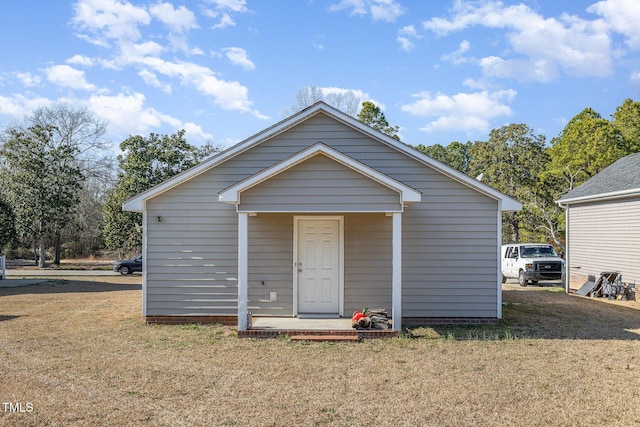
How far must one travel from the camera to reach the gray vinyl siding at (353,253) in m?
10.6

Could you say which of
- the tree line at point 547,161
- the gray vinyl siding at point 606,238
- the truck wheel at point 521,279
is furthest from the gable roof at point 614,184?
the tree line at point 547,161

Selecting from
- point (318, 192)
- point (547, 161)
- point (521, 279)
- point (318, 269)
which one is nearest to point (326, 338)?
point (318, 269)

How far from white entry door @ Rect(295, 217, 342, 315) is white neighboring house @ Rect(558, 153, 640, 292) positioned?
8.93 meters

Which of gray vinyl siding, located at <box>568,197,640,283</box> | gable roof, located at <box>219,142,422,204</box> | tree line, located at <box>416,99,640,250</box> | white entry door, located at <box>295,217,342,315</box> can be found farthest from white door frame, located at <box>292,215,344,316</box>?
tree line, located at <box>416,99,640,250</box>

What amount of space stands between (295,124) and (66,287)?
1309 cm

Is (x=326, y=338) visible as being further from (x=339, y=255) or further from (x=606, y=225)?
(x=606, y=225)

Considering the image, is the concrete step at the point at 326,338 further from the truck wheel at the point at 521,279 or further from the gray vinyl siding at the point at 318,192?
the truck wheel at the point at 521,279

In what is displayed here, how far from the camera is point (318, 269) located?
10.8 metres

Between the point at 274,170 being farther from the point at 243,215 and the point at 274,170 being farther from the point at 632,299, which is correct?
the point at 632,299

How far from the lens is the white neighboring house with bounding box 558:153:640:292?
14.5 meters

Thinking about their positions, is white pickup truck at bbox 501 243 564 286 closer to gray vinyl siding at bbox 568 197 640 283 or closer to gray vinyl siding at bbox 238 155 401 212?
gray vinyl siding at bbox 568 197 640 283

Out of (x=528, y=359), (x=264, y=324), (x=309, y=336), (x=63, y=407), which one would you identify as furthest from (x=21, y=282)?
(x=528, y=359)

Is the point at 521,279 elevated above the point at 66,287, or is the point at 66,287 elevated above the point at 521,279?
the point at 521,279

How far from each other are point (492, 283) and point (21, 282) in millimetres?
18699
